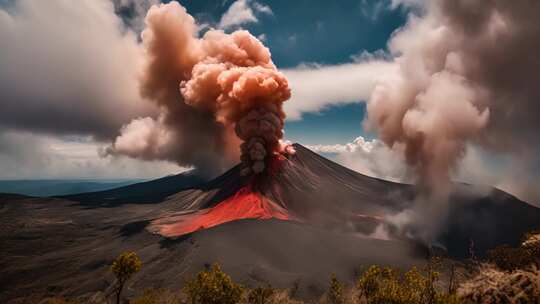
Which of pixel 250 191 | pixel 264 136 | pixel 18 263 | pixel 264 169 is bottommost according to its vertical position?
pixel 18 263

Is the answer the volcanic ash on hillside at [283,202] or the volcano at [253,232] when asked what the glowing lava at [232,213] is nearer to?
the volcanic ash on hillside at [283,202]

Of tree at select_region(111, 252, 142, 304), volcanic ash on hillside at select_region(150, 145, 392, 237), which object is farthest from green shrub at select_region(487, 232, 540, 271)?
volcanic ash on hillside at select_region(150, 145, 392, 237)

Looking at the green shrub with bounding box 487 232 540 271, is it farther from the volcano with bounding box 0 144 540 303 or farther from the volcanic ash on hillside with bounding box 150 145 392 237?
the volcanic ash on hillside with bounding box 150 145 392 237

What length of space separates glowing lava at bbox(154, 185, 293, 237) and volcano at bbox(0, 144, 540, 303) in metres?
0.49

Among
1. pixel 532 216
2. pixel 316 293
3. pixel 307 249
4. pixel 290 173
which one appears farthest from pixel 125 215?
pixel 532 216

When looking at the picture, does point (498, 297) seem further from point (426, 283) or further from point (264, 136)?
point (264, 136)

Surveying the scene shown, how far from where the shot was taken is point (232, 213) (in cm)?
11175

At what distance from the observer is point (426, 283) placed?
1531 inches

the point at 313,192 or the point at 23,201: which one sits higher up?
the point at 313,192

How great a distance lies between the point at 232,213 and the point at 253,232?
21.9 m

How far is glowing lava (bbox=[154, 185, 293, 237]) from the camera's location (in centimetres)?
10500

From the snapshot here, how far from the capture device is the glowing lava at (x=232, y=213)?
10500cm

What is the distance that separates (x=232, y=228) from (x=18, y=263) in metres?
56.2

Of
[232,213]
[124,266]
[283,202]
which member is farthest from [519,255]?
[283,202]
